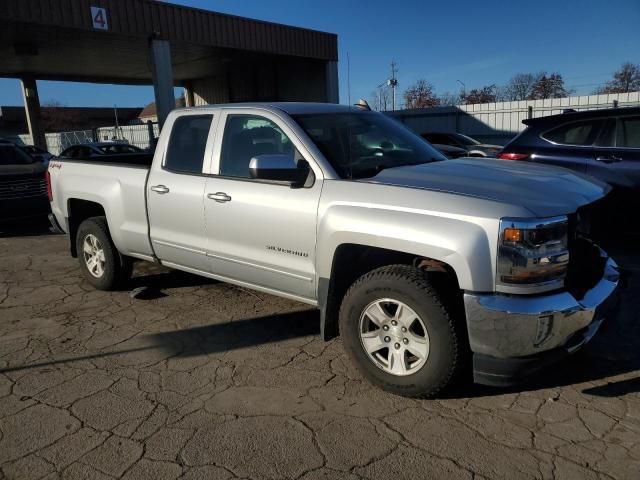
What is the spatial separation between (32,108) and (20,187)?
20.4 m

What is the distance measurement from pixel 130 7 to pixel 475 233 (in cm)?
1641

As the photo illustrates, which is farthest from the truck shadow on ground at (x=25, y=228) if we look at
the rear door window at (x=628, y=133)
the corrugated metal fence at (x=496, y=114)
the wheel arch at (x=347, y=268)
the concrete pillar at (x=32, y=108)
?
the concrete pillar at (x=32, y=108)

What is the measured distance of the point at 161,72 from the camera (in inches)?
671

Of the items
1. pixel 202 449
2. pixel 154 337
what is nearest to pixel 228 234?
pixel 154 337

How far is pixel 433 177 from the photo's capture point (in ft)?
11.1

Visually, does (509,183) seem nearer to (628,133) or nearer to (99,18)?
(628,133)

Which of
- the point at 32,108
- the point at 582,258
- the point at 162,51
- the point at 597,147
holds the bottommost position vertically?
the point at 582,258

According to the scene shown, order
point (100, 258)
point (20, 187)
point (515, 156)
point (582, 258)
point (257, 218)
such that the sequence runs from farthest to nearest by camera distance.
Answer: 1. point (20, 187)
2. point (515, 156)
3. point (100, 258)
4. point (257, 218)
5. point (582, 258)

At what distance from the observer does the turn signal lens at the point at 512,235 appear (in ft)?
8.97

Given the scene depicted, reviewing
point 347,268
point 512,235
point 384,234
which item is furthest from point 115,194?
point 512,235

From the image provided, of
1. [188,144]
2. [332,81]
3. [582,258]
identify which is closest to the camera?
[582,258]

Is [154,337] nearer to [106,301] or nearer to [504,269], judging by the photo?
[106,301]

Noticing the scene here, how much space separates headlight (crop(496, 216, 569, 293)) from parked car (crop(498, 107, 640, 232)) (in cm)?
324

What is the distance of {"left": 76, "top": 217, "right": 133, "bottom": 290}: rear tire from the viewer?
212 inches
